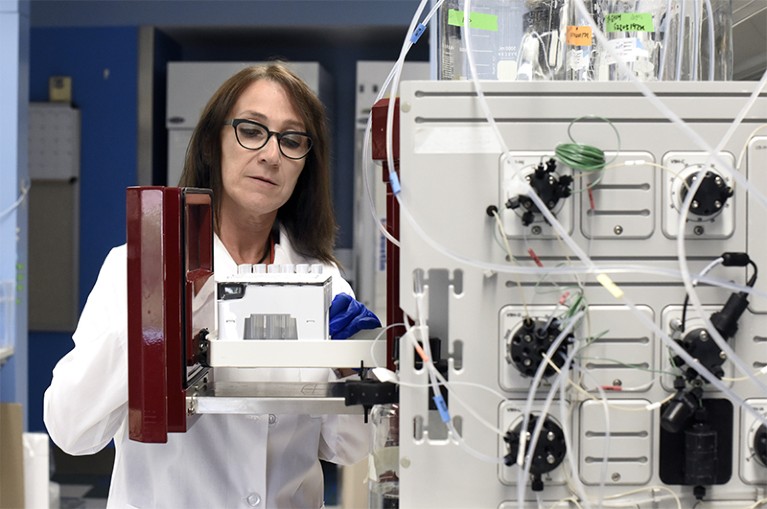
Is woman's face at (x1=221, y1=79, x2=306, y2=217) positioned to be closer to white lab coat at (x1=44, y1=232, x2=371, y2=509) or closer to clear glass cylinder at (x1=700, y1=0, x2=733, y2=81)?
white lab coat at (x1=44, y1=232, x2=371, y2=509)

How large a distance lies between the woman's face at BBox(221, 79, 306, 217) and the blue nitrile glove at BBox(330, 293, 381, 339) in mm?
332

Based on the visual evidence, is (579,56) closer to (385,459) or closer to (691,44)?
(691,44)

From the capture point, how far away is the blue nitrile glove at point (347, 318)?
1.15 m

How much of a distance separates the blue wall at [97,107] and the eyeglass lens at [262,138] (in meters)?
3.31

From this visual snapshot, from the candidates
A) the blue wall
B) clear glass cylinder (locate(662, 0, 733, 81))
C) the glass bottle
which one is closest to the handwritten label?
the glass bottle

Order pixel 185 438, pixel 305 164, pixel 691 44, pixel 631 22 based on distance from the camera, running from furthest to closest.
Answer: pixel 305 164 → pixel 185 438 → pixel 691 44 → pixel 631 22

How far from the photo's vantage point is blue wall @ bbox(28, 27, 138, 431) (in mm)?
4461

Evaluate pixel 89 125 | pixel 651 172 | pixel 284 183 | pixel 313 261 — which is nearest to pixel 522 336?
pixel 651 172

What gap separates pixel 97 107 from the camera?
449 cm

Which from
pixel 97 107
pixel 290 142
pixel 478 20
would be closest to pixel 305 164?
pixel 290 142

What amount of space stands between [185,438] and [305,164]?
1.92ft

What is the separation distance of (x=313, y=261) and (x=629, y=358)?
34.0 inches

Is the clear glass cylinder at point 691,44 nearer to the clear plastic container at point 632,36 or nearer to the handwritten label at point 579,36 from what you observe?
the clear plastic container at point 632,36

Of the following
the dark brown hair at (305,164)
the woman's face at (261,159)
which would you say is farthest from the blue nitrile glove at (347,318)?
the dark brown hair at (305,164)
